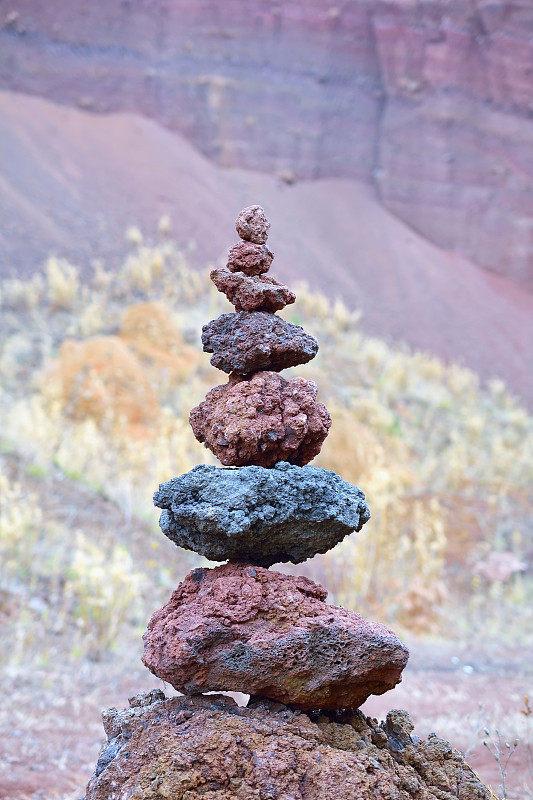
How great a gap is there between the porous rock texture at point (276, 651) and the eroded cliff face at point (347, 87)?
2146 centimetres

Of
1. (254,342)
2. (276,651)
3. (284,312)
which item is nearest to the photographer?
(276,651)

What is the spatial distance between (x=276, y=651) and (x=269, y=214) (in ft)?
67.3

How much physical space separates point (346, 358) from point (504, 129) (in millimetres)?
10162

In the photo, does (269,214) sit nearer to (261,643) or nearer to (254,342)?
(254,342)

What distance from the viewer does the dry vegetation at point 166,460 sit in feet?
27.3

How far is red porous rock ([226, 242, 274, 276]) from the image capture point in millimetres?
3637

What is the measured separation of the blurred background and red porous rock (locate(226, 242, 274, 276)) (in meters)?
2.91

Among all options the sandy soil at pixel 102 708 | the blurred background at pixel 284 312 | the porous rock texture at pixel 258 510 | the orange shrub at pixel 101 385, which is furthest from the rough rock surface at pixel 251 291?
the orange shrub at pixel 101 385

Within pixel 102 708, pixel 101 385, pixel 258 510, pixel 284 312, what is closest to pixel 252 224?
pixel 258 510

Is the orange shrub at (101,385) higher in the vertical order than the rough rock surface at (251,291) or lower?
higher

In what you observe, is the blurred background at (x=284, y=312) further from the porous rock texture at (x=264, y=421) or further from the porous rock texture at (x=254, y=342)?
the porous rock texture at (x=254, y=342)

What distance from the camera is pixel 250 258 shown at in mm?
3637

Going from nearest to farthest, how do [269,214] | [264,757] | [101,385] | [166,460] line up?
[264,757] → [166,460] → [101,385] → [269,214]

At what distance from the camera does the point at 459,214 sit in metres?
24.0
